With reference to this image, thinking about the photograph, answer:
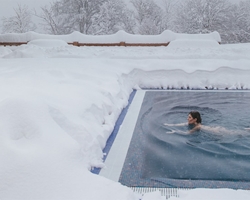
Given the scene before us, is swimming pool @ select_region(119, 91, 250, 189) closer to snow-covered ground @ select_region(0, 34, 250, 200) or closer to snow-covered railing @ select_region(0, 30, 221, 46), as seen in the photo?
snow-covered ground @ select_region(0, 34, 250, 200)

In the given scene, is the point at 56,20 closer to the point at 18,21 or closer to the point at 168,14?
the point at 18,21

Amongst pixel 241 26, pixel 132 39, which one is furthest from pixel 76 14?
pixel 241 26

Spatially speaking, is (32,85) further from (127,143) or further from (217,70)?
(217,70)

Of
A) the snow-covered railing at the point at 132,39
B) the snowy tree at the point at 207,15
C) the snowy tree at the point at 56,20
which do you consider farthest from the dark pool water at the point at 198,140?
the snowy tree at the point at 56,20

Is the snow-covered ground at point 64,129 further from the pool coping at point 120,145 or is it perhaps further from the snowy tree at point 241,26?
the snowy tree at point 241,26

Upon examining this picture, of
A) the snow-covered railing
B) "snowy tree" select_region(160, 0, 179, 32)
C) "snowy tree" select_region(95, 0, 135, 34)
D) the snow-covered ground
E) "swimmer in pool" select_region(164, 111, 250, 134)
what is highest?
the snow-covered ground

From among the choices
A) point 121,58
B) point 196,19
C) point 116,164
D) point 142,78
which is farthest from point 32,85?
point 196,19

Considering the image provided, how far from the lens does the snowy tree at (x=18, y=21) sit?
2431 centimetres

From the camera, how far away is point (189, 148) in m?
3.41

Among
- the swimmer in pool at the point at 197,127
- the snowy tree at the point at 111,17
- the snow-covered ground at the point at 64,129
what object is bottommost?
the snowy tree at the point at 111,17

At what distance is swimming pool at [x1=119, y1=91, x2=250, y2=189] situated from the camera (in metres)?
2.65

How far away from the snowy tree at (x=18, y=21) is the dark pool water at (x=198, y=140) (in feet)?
73.4

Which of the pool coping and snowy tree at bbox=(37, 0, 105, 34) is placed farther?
snowy tree at bbox=(37, 0, 105, 34)

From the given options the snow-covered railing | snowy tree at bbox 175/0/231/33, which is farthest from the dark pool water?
snowy tree at bbox 175/0/231/33
